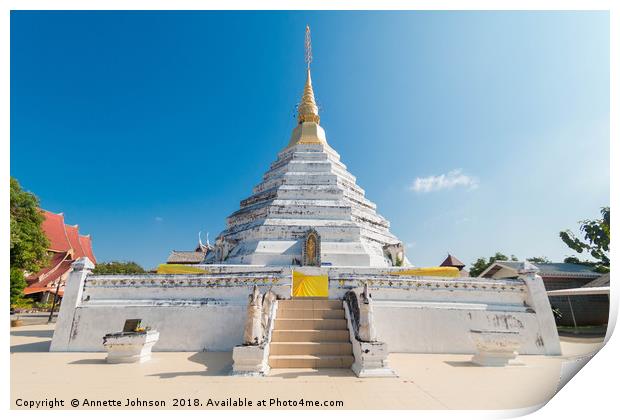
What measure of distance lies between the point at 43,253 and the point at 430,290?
19668 millimetres

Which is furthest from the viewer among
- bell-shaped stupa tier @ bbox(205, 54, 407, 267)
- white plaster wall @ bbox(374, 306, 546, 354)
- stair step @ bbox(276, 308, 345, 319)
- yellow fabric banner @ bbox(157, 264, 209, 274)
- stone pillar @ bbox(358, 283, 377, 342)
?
bell-shaped stupa tier @ bbox(205, 54, 407, 267)

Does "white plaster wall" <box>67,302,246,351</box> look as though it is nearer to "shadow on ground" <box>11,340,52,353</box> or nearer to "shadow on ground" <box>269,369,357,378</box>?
"shadow on ground" <box>11,340,52,353</box>

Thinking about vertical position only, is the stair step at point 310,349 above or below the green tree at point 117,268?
below

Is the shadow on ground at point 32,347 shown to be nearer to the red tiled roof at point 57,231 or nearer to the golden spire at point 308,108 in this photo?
the golden spire at point 308,108

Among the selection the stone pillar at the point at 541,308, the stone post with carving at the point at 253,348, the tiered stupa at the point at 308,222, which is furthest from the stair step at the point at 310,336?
the tiered stupa at the point at 308,222

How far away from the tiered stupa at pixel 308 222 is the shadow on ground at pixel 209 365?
6.67 m

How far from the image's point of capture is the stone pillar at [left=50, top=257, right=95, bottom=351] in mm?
9562

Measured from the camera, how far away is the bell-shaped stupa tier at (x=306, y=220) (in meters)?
15.8

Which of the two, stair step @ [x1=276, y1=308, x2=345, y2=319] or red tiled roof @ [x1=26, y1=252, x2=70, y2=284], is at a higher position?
red tiled roof @ [x1=26, y1=252, x2=70, y2=284]

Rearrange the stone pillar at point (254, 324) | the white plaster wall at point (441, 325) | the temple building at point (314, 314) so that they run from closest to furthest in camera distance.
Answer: the stone pillar at point (254, 324) → the temple building at point (314, 314) → the white plaster wall at point (441, 325)

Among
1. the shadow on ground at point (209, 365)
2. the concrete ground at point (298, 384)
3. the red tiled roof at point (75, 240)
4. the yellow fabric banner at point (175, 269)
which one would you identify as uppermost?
the red tiled roof at point (75, 240)

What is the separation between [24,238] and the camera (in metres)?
16.2

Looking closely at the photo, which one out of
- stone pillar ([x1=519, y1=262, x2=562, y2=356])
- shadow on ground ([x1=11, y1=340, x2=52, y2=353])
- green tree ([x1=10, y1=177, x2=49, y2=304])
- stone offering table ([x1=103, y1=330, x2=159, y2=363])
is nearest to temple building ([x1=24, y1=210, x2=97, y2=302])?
green tree ([x1=10, y1=177, x2=49, y2=304])
